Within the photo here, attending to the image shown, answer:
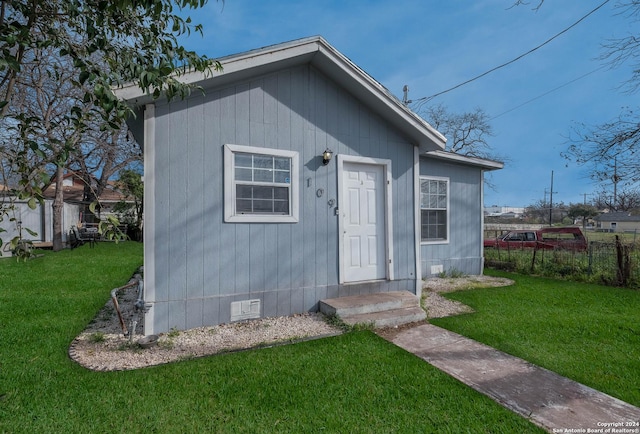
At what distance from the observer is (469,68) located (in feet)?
34.6

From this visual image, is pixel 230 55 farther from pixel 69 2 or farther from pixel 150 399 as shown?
pixel 150 399

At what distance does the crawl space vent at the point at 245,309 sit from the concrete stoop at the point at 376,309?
98 centimetres

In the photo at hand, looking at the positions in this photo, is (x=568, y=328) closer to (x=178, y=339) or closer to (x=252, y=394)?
(x=252, y=394)

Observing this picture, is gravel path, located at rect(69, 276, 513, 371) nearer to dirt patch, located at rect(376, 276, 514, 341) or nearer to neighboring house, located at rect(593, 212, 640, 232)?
dirt patch, located at rect(376, 276, 514, 341)

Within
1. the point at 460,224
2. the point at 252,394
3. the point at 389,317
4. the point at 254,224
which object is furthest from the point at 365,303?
the point at 460,224

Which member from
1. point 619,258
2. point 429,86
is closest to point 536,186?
point 429,86

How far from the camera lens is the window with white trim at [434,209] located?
7.87m

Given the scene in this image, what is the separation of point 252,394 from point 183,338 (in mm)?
1648

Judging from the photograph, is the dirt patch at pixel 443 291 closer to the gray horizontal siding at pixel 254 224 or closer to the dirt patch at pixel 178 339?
the gray horizontal siding at pixel 254 224

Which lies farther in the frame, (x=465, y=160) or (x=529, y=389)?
(x=465, y=160)

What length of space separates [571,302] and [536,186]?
39.7 m

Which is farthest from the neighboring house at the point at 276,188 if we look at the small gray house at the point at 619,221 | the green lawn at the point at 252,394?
the small gray house at the point at 619,221

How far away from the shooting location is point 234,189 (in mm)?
4387

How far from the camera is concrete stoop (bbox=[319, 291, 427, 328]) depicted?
438cm
